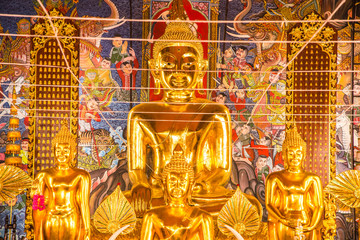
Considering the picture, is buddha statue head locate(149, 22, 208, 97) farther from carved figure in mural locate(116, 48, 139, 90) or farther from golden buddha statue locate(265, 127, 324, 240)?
golden buddha statue locate(265, 127, 324, 240)

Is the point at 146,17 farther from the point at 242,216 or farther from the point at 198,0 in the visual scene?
the point at 242,216

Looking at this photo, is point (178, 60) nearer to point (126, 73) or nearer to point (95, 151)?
point (126, 73)

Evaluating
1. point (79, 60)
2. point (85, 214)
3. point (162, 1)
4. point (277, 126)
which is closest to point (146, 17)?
point (162, 1)

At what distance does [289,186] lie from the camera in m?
4.61

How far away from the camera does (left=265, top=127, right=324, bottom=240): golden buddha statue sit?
4.50 meters

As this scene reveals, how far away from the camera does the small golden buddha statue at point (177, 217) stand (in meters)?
4.06

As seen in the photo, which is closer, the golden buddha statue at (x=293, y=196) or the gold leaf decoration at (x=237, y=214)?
the gold leaf decoration at (x=237, y=214)

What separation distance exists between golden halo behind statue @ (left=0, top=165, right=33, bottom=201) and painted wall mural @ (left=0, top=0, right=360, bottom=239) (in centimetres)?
134

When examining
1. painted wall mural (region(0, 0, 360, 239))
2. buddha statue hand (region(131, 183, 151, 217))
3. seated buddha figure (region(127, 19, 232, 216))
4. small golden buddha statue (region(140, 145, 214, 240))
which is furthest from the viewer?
painted wall mural (region(0, 0, 360, 239))

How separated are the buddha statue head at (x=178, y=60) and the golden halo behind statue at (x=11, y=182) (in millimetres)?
1390

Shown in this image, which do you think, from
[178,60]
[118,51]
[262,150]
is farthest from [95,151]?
[262,150]

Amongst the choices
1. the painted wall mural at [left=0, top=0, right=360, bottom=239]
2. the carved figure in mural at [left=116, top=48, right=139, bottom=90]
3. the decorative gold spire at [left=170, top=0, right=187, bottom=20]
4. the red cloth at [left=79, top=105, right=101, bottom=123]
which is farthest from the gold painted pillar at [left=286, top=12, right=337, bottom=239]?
the red cloth at [left=79, top=105, right=101, bottom=123]

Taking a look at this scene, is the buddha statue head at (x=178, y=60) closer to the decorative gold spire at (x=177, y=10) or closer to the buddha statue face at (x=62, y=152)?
the decorative gold spire at (x=177, y=10)

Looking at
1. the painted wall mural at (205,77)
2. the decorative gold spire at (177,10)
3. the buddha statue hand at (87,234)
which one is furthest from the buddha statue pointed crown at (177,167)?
the painted wall mural at (205,77)
